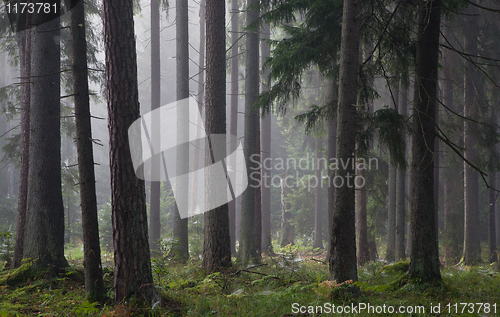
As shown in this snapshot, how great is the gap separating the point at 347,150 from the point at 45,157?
6216 mm

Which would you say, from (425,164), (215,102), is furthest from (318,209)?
(425,164)

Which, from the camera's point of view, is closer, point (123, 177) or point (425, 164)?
point (123, 177)

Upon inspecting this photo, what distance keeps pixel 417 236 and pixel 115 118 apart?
18.1ft

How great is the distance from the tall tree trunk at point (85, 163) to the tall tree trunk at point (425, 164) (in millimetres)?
5517

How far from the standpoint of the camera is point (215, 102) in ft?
25.7

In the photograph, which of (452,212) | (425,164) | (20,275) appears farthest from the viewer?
(452,212)

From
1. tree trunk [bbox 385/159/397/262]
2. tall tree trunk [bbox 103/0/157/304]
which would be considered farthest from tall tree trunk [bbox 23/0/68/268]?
tree trunk [bbox 385/159/397/262]

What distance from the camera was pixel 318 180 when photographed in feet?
73.3

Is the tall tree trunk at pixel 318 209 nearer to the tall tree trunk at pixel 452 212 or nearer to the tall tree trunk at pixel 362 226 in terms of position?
the tall tree trunk at pixel 452 212

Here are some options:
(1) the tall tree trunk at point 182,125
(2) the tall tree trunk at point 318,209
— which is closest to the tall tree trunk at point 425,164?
(1) the tall tree trunk at point 182,125

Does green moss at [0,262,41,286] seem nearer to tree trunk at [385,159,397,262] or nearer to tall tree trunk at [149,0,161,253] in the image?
tall tree trunk at [149,0,161,253]

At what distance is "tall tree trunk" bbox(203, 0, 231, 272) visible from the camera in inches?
297

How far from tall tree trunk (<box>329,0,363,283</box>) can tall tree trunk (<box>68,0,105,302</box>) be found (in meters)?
3.89

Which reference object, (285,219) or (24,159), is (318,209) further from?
(24,159)
